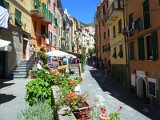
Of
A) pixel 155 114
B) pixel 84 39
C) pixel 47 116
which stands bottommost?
pixel 155 114

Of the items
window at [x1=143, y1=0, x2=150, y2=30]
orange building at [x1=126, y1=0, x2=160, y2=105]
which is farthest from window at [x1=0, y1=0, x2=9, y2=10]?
window at [x1=143, y1=0, x2=150, y2=30]

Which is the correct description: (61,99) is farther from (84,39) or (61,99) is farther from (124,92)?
(84,39)

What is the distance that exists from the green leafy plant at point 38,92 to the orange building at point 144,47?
29.7 ft

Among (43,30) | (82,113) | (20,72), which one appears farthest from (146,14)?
(43,30)

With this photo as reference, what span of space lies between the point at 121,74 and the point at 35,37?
10710 millimetres

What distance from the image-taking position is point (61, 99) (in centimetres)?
579

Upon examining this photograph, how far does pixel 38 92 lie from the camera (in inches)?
321

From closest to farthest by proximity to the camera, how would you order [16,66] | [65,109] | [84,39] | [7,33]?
1. [65,109]
2. [7,33]
3. [16,66]
4. [84,39]

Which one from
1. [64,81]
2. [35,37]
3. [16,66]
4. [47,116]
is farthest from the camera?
[35,37]

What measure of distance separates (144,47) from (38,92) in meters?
12.0

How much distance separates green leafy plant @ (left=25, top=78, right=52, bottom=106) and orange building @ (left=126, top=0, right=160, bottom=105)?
9062mm

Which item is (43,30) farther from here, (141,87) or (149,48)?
(149,48)

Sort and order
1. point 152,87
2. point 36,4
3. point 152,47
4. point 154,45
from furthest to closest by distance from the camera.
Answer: point 36,4 < point 152,87 < point 152,47 < point 154,45

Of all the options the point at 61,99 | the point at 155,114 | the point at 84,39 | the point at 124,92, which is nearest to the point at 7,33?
the point at 124,92
